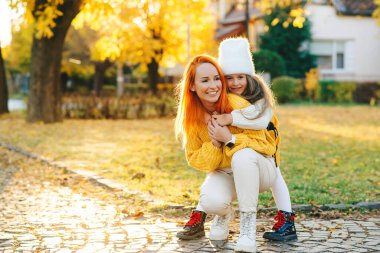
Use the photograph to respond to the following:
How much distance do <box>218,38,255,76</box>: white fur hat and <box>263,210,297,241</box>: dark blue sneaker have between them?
1.12 meters

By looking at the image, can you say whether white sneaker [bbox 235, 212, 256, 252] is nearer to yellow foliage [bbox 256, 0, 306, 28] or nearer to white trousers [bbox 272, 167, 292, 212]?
white trousers [bbox 272, 167, 292, 212]

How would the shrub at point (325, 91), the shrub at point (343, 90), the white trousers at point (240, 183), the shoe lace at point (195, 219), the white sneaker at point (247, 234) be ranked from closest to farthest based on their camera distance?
the white sneaker at point (247, 234)
the white trousers at point (240, 183)
the shoe lace at point (195, 219)
the shrub at point (343, 90)
the shrub at point (325, 91)

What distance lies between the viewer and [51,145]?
13.0 metres

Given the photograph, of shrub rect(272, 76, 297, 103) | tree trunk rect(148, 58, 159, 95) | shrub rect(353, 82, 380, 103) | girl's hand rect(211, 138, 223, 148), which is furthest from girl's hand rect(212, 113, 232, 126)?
shrub rect(353, 82, 380, 103)

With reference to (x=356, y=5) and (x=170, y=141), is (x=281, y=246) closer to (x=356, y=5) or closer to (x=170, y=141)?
(x=170, y=141)

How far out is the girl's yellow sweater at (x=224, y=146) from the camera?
4863mm

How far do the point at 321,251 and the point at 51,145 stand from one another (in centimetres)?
904

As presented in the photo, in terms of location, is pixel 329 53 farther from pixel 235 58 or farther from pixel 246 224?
pixel 246 224

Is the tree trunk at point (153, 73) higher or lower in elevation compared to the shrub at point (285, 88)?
higher

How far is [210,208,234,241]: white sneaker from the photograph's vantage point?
16.8 feet

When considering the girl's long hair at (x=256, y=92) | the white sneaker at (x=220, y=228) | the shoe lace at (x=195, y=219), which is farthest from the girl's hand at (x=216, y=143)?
the shoe lace at (x=195, y=219)

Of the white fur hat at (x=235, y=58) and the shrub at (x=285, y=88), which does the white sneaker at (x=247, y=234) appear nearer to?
the white fur hat at (x=235, y=58)

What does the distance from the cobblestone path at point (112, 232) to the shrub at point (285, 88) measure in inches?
933

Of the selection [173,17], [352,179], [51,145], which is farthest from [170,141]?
[173,17]
